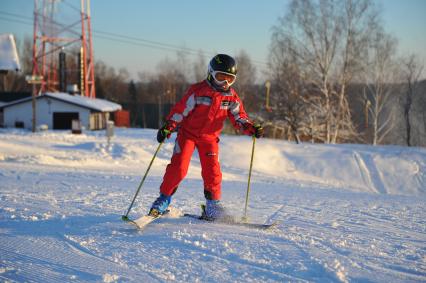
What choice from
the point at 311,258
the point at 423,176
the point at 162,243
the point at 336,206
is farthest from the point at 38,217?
the point at 423,176

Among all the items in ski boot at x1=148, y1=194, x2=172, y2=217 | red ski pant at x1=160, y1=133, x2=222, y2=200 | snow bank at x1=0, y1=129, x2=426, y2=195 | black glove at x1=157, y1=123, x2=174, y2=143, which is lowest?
snow bank at x1=0, y1=129, x2=426, y2=195

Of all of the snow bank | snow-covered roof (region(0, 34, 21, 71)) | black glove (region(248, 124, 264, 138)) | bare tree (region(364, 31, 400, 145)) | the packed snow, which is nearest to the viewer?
the packed snow

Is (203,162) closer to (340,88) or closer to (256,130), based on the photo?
(256,130)

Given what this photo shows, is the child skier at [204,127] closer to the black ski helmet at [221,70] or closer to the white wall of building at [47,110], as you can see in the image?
the black ski helmet at [221,70]

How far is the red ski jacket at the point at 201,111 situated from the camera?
3955 mm

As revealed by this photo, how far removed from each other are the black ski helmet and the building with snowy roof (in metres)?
25.8

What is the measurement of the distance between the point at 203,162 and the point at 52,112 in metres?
27.5

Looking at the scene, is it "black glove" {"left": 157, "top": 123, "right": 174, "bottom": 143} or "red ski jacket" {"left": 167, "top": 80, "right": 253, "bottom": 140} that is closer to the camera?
"black glove" {"left": 157, "top": 123, "right": 174, "bottom": 143}

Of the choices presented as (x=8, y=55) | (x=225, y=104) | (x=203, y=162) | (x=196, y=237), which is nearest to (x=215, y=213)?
(x=203, y=162)

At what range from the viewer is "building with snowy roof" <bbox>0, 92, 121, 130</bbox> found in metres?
28.6

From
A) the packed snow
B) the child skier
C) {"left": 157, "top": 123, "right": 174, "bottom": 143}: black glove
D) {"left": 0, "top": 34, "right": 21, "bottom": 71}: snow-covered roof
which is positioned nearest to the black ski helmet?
the child skier

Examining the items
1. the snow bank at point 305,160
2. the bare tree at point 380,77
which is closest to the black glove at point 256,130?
the snow bank at point 305,160

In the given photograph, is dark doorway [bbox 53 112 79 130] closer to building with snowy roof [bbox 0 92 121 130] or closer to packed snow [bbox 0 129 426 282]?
building with snowy roof [bbox 0 92 121 130]

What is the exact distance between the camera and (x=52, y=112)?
1134 inches
